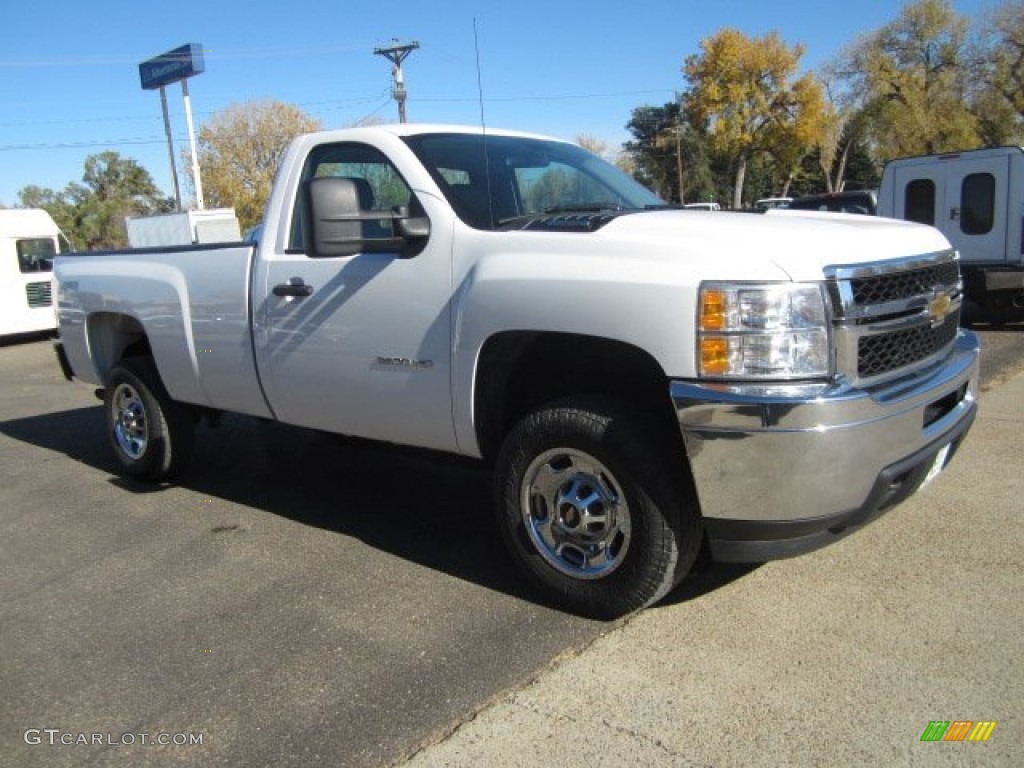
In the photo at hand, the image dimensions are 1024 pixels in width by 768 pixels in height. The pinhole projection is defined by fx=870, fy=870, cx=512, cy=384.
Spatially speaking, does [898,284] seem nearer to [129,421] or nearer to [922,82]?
[129,421]

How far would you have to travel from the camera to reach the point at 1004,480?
494 centimetres

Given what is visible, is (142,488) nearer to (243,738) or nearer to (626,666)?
(243,738)

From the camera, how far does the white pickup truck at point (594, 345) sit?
2.95 metres

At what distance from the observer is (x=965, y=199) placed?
11.5 metres

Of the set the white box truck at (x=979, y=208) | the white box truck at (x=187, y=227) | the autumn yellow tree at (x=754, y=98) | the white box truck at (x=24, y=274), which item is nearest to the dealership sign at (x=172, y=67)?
the white box truck at (x=187, y=227)

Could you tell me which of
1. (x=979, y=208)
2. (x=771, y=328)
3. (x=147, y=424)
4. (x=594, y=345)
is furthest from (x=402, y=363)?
(x=979, y=208)

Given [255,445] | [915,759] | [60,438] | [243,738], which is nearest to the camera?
[915,759]

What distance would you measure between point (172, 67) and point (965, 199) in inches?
1483

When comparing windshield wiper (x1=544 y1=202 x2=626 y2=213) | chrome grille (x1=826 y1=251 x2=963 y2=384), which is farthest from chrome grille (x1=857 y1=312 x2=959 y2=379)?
windshield wiper (x1=544 y1=202 x2=626 y2=213)

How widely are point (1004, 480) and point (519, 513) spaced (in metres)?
3.05

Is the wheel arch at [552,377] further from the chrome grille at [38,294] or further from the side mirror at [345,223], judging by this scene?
the chrome grille at [38,294]

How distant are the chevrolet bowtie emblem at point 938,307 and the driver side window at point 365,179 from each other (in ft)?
7.43

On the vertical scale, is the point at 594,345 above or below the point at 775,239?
below

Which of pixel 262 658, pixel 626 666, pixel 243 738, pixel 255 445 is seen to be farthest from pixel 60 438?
pixel 626 666
